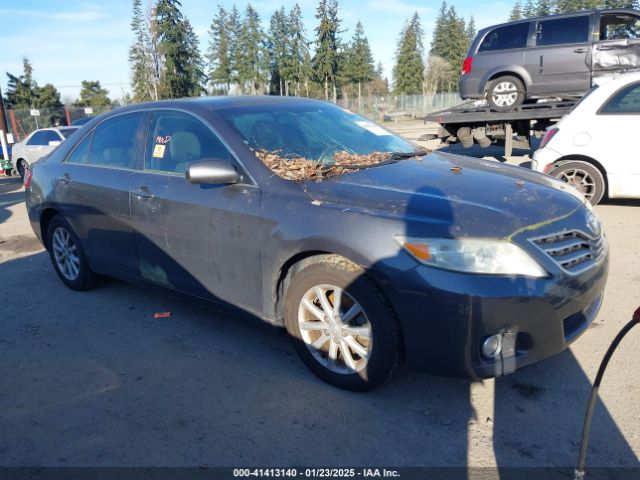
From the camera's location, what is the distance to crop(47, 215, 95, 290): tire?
4.89 metres

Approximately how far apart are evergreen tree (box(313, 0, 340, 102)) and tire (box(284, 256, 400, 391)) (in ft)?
173

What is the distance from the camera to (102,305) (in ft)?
15.4

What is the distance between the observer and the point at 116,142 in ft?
14.7

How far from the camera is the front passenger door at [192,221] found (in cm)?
336

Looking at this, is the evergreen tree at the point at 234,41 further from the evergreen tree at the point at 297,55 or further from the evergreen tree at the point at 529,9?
the evergreen tree at the point at 529,9

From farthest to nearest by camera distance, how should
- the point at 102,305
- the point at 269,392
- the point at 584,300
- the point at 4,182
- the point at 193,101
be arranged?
the point at 4,182, the point at 102,305, the point at 193,101, the point at 269,392, the point at 584,300

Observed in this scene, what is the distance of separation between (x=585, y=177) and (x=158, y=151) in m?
5.40

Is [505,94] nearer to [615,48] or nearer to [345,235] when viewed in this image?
[615,48]

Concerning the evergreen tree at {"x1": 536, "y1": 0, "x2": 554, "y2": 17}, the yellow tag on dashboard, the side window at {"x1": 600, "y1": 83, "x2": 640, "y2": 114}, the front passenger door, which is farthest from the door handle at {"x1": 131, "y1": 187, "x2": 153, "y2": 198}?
the evergreen tree at {"x1": 536, "y1": 0, "x2": 554, "y2": 17}

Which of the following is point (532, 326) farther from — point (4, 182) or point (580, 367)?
point (4, 182)

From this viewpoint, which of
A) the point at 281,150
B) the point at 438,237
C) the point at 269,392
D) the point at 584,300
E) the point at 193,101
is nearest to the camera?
the point at 438,237

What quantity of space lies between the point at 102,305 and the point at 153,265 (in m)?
1.00

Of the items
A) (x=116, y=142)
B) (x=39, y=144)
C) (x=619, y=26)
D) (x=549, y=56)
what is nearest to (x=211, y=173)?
(x=116, y=142)

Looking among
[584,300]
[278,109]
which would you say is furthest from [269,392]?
[278,109]
